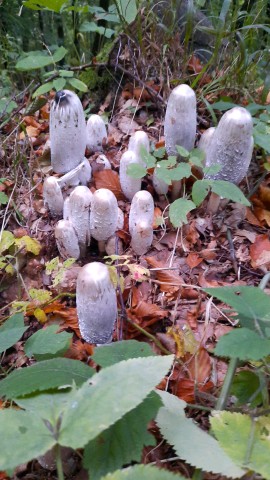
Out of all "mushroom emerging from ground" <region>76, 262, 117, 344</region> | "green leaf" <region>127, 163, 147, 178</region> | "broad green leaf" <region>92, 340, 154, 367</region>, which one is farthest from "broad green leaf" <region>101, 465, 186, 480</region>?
"green leaf" <region>127, 163, 147, 178</region>

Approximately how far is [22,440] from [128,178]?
147 cm

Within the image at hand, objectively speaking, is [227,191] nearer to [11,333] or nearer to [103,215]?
[103,215]

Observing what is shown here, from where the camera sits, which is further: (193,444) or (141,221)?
(141,221)

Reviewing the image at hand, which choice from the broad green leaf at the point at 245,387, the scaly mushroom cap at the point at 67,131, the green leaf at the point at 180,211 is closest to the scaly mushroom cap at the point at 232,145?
the green leaf at the point at 180,211

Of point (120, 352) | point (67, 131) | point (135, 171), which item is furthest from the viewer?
point (67, 131)

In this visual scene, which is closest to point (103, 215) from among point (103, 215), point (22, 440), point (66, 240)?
point (103, 215)

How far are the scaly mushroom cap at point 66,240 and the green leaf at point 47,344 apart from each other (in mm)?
629

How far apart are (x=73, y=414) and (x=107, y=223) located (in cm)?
114

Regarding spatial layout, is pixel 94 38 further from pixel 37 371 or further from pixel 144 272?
pixel 37 371

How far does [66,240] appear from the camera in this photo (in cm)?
193

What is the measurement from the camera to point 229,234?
2059 millimetres

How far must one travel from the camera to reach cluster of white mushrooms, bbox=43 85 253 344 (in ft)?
5.90

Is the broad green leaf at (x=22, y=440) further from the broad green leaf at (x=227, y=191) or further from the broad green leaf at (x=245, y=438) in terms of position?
the broad green leaf at (x=227, y=191)

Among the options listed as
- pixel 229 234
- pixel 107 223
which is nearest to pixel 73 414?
pixel 107 223
